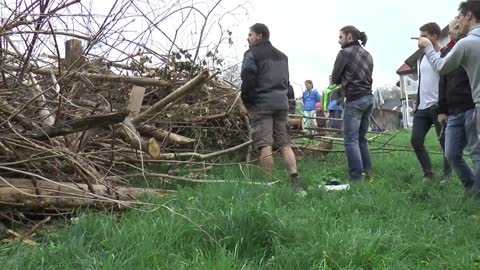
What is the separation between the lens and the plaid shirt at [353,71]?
231 inches

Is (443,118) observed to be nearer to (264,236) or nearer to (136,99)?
(264,236)

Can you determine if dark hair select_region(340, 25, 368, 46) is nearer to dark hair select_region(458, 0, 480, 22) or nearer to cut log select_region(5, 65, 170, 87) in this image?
dark hair select_region(458, 0, 480, 22)

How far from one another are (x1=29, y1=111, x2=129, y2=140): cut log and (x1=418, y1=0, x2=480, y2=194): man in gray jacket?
259 centimetres

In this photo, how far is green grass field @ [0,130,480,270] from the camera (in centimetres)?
304

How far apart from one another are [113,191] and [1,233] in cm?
89

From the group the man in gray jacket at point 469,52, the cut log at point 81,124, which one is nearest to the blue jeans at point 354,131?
the man in gray jacket at point 469,52

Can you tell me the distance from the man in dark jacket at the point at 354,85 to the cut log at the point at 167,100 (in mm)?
1874

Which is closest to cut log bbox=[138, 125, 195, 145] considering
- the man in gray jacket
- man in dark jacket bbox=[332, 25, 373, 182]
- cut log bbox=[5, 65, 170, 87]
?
cut log bbox=[5, 65, 170, 87]

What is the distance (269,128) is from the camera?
5.68 metres

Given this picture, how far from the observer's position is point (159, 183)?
206 inches

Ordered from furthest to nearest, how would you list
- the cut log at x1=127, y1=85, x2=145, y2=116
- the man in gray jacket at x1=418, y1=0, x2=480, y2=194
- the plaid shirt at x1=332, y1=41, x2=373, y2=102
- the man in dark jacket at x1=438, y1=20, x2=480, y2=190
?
the plaid shirt at x1=332, y1=41, x2=373, y2=102, the cut log at x1=127, y1=85, x2=145, y2=116, the man in dark jacket at x1=438, y1=20, x2=480, y2=190, the man in gray jacket at x1=418, y1=0, x2=480, y2=194

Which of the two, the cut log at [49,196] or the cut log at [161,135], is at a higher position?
the cut log at [161,135]

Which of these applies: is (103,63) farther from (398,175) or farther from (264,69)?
(398,175)

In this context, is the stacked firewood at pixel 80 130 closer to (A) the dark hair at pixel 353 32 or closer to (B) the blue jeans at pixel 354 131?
(B) the blue jeans at pixel 354 131
